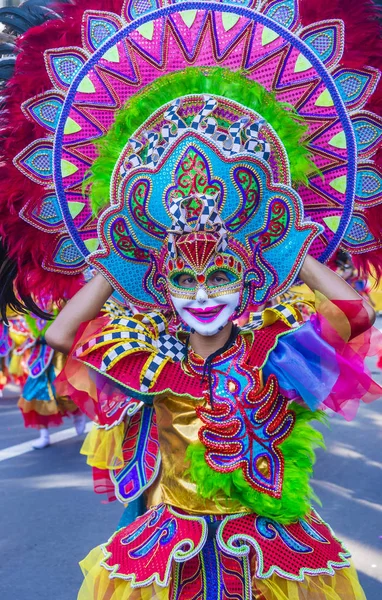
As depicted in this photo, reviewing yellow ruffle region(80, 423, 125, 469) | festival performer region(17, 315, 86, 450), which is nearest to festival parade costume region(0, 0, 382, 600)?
yellow ruffle region(80, 423, 125, 469)

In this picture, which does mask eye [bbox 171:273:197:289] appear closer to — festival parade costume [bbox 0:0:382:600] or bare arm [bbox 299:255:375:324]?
festival parade costume [bbox 0:0:382:600]

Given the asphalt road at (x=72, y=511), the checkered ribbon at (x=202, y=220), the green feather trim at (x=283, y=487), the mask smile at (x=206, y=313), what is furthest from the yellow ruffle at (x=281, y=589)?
the asphalt road at (x=72, y=511)

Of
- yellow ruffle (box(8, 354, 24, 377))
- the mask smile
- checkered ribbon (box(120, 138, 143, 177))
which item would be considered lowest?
yellow ruffle (box(8, 354, 24, 377))

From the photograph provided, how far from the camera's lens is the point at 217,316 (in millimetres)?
3158

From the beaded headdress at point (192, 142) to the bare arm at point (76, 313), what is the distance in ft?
0.22

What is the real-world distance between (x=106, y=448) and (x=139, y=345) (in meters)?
A: 1.81

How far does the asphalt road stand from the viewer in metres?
5.32

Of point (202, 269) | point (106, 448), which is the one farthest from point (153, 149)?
point (106, 448)

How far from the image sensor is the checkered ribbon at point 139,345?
3.17m

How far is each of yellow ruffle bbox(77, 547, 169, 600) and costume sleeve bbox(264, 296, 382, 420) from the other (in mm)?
835

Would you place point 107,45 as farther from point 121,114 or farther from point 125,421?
point 125,421

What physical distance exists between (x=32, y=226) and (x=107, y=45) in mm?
742

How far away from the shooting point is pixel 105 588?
10.5ft

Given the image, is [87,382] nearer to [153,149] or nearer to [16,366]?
[153,149]
